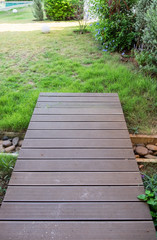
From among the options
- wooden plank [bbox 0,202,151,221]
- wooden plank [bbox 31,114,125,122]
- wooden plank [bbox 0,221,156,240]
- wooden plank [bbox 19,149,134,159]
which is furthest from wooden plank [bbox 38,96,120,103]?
wooden plank [bbox 0,221,156,240]

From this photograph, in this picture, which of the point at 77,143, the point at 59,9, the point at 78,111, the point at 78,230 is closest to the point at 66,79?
the point at 78,111

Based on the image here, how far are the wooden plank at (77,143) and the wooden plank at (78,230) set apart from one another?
79 centimetres

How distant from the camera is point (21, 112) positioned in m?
2.91

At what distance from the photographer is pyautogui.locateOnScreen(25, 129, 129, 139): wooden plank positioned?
7.05 ft

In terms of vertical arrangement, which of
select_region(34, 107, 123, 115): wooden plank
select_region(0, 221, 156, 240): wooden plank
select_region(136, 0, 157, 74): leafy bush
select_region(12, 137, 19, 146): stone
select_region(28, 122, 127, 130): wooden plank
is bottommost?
select_region(12, 137, 19, 146): stone

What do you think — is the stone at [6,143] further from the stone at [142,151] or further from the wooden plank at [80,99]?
the stone at [142,151]

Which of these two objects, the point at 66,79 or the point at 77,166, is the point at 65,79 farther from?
the point at 77,166

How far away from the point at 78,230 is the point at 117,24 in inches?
178

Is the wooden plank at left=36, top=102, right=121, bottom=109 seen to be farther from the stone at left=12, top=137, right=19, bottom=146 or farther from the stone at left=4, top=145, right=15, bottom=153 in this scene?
the stone at left=4, top=145, right=15, bottom=153

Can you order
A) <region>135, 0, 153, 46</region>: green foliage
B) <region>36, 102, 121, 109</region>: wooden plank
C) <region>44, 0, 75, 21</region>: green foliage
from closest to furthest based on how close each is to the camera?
<region>36, 102, 121, 109</region>: wooden plank → <region>135, 0, 153, 46</region>: green foliage → <region>44, 0, 75, 21</region>: green foliage

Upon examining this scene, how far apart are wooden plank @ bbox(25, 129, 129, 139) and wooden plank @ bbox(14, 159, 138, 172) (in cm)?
37

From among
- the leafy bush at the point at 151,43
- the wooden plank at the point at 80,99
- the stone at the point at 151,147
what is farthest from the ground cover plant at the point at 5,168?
the leafy bush at the point at 151,43

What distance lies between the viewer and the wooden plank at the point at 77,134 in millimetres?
2148

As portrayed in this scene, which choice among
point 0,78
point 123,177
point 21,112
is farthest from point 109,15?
point 123,177
